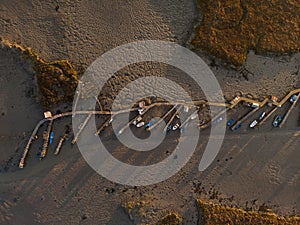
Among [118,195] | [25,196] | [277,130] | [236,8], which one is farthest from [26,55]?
[277,130]

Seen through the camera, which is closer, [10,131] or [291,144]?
[10,131]

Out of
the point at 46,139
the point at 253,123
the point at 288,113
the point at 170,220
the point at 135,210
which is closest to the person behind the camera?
the point at 46,139

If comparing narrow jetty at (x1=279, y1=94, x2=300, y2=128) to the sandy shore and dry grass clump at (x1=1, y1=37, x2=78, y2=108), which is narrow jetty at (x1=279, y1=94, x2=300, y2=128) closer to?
the sandy shore

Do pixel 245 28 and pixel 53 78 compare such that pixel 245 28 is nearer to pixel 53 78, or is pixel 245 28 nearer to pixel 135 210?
pixel 53 78

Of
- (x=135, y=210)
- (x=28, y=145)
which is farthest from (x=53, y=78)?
(x=135, y=210)

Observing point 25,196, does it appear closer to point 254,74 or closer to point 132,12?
point 132,12

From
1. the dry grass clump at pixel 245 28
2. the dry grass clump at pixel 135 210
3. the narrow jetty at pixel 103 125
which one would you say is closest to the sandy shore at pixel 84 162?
the dry grass clump at pixel 135 210

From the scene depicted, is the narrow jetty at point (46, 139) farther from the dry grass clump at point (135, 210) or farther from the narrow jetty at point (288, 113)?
the narrow jetty at point (288, 113)
